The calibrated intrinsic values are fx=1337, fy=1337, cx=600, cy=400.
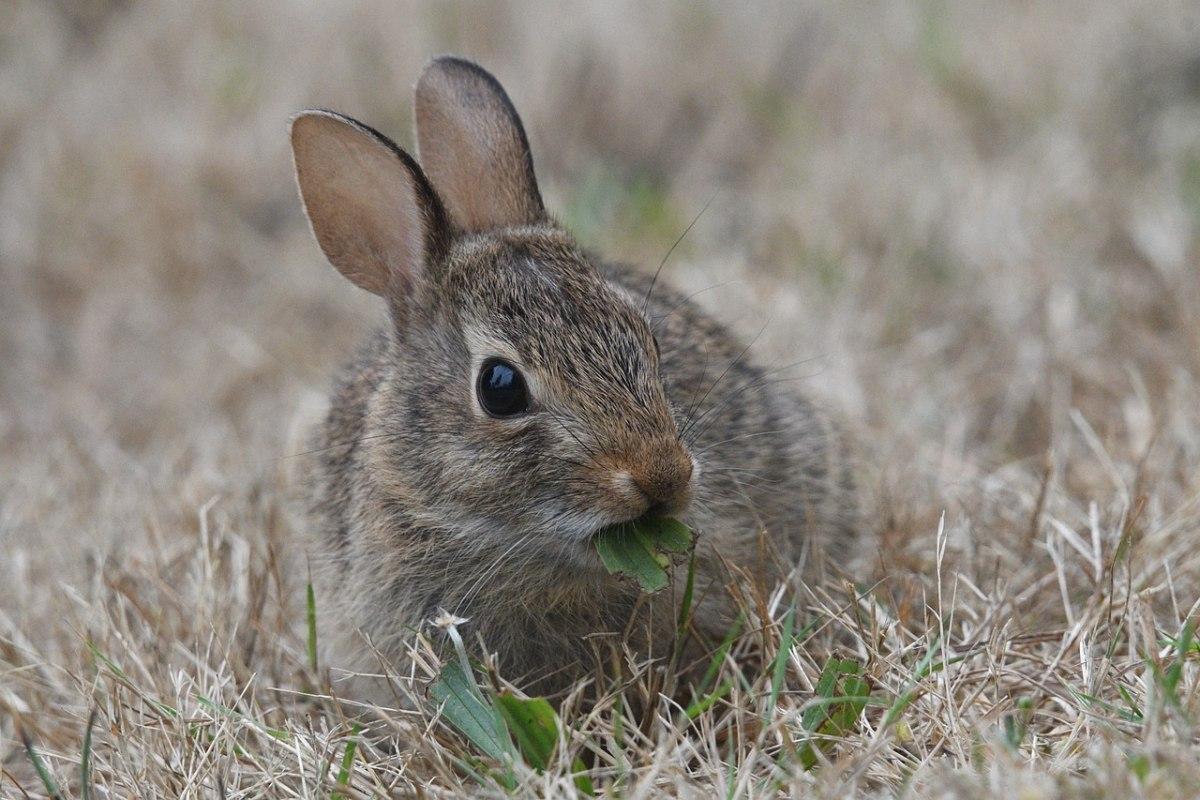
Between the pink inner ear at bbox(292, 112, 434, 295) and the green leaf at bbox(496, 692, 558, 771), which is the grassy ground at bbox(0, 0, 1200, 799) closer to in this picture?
the green leaf at bbox(496, 692, 558, 771)

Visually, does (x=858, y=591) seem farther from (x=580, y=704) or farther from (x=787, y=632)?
(x=580, y=704)

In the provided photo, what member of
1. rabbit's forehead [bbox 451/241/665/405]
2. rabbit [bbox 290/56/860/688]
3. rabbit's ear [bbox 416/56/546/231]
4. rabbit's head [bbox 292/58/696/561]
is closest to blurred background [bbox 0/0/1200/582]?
rabbit [bbox 290/56/860/688]

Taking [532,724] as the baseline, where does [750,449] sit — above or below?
above

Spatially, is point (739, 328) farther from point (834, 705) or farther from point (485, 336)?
point (834, 705)

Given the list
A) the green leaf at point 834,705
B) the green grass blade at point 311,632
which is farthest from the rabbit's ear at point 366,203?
the green leaf at point 834,705

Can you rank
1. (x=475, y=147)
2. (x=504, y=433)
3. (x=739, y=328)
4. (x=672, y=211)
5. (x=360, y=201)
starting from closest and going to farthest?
1. (x=504, y=433)
2. (x=360, y=201)
3. (x=475, y=147)
4. (x=739, y=328)
5. (x=672, y=211)

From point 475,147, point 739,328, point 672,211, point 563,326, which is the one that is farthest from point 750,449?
point 672,211
